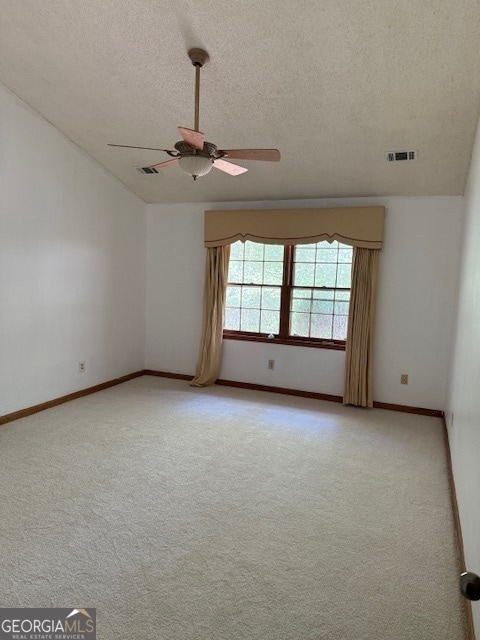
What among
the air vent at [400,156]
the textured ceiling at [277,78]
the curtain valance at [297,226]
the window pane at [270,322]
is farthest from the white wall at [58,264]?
the air vent at [400,156]

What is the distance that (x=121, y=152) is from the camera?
437cm

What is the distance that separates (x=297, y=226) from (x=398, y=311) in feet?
5.01

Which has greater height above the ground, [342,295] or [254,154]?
[254,154]

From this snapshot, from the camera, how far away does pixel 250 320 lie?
209 inches

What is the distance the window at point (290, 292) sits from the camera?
15.9 ft

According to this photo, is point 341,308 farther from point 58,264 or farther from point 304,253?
point 58,264

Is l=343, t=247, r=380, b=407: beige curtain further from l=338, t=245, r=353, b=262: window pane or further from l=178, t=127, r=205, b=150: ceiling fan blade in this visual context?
l=178, t=127, r=205, b=150: ceiling fan blade

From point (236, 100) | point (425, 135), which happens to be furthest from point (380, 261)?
point (236, 100)

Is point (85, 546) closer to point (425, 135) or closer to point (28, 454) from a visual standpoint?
point (28, 454)

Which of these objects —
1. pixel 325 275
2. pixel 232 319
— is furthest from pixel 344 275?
pixel 232 319

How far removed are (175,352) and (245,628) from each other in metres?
4.21

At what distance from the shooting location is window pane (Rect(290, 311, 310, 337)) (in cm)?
502

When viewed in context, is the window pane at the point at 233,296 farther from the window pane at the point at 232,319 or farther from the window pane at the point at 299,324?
the window pane at the point at 299,324

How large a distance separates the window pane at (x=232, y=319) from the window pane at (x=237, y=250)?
0.71 metres
